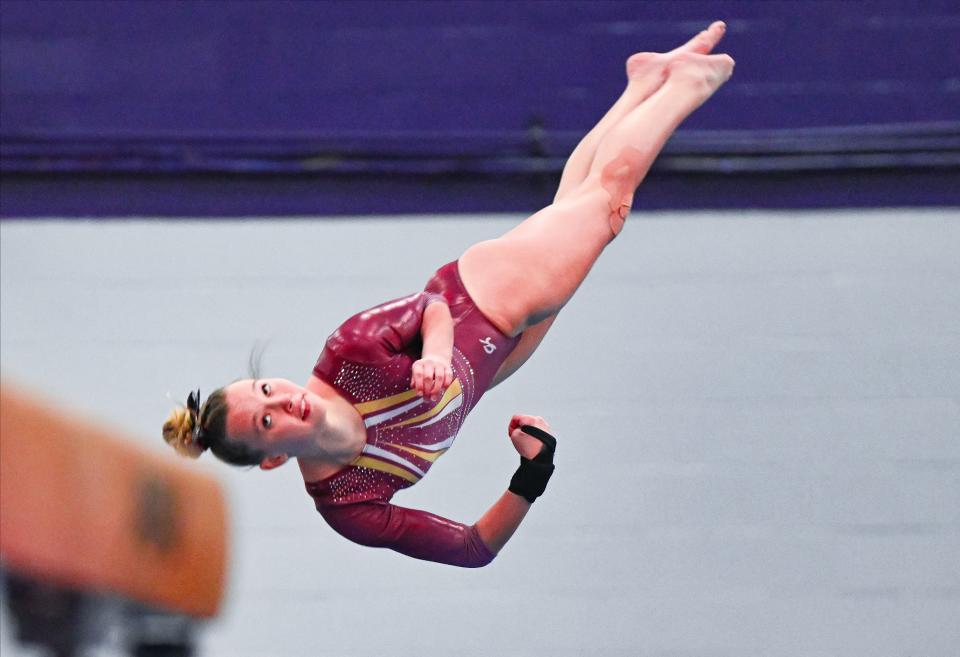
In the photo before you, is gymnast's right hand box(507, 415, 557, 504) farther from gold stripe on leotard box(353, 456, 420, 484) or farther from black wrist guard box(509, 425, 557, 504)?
Result: gold stripe on leotard box(353, 456, 420, 484)

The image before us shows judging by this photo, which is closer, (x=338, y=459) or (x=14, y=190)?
(x=338, y=459)

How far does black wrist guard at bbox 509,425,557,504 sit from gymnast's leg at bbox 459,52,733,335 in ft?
0.92

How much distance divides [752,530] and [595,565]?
0.48 m

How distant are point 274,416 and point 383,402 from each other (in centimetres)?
27

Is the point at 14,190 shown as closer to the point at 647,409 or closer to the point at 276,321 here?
the point at 276,321

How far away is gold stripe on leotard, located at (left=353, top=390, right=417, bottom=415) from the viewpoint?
2.56 m

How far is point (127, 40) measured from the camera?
396 centimetres

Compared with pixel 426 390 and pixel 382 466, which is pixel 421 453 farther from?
pixel 426 390

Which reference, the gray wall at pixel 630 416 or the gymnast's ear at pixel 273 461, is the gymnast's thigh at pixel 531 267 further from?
the gray wall at pixel 630 416

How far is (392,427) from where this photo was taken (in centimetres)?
260

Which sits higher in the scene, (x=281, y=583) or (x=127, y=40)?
(x=127, y=40)

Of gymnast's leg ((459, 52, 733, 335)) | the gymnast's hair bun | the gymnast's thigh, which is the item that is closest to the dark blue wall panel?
gymnast's leg ((459, 52, 733, 335))

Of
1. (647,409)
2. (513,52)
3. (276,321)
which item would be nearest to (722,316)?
(647,409)

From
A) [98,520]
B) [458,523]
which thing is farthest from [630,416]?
[98,520]
